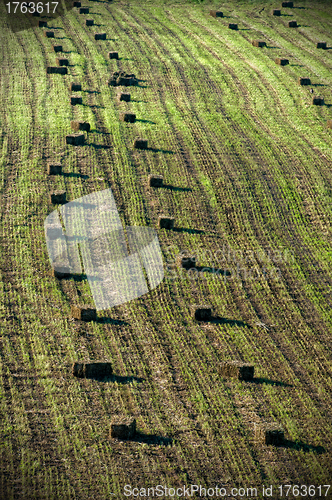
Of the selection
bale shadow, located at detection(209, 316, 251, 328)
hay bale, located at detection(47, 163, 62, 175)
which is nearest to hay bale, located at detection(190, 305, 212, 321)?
bale shadow, located at detection(209, 316, 251, 328)

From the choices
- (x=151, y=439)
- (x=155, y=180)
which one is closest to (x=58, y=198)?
(x=155, y=180)

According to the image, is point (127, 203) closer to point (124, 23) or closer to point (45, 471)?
point (45, 471)

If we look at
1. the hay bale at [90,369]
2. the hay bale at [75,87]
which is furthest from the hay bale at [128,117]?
the hay bale at [90,369]

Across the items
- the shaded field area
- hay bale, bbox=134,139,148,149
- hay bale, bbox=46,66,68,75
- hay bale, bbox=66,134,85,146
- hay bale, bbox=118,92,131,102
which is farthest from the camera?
hay bale, bbox=46,66,68,75

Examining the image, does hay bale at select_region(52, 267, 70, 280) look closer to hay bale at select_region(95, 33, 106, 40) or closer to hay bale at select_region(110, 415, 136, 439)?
hay bale at select_region(110, 415, 136, 439)

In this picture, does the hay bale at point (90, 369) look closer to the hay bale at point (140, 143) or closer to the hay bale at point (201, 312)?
the hay bale at point (201, 312)

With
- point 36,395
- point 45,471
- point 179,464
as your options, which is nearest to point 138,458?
point 179,464

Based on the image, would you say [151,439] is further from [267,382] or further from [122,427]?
[267,382]
